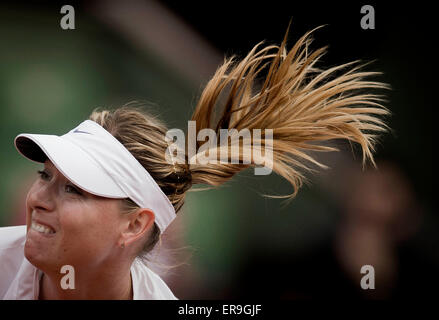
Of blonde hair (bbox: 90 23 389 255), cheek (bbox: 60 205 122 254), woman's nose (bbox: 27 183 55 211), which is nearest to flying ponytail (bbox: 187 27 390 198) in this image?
blonde hair (bbox: 90 23 389 255)

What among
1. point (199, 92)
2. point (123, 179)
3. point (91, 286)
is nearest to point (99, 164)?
point (123, 179)

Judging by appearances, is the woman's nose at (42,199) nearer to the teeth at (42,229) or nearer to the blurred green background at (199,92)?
the teeth at (42,229)

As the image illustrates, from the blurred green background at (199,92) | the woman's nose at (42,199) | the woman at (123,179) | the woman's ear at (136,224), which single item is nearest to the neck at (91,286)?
the woman at (123,179)

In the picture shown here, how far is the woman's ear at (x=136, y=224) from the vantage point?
1.24 meters

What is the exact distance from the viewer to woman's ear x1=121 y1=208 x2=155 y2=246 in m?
1.24

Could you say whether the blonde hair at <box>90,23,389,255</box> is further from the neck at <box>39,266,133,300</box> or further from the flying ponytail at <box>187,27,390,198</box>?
the neck at <box>39,266,133,300</box>

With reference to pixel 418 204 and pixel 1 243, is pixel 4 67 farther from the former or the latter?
pixel 418 204

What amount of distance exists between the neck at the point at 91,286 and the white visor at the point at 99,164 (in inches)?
7.6

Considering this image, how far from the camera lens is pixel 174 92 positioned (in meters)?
1.62

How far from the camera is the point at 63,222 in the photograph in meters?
1.15

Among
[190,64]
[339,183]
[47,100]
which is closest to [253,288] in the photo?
[339,183]

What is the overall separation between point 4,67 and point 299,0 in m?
1.00

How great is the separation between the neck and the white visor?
192 millimetres

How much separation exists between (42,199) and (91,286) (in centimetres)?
30
